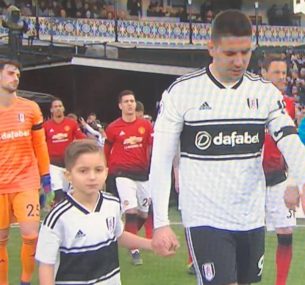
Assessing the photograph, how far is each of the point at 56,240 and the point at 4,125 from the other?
291 cm

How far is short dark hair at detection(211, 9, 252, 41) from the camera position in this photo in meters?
3.78

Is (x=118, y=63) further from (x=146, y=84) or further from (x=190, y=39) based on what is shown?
(x=190, y=39)

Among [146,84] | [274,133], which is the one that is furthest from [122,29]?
[274,133]

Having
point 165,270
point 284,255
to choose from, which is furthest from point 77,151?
point 165,270

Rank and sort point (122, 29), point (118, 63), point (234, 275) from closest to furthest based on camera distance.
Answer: point (234, 275) < point (118, 63) < point (122, 29)

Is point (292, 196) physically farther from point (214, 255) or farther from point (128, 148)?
point (128, 148)

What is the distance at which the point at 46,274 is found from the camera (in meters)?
3.52

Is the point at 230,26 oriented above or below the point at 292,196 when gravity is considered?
above

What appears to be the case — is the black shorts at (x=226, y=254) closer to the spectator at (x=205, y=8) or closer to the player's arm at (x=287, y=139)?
the player's arm at (x=287, y=139)

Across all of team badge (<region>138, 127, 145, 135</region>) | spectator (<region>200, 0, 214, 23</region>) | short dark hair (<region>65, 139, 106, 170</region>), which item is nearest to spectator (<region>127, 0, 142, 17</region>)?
spectator (<region>200, 0, 214, 23</region>)

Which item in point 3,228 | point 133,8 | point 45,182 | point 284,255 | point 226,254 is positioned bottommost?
point 284,255

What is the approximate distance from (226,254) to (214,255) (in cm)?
6

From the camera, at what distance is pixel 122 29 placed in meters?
30.2

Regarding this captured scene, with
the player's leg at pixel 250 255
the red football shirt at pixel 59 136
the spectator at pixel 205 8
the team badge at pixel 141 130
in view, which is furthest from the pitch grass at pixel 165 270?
the spectator at pixel 205 8
